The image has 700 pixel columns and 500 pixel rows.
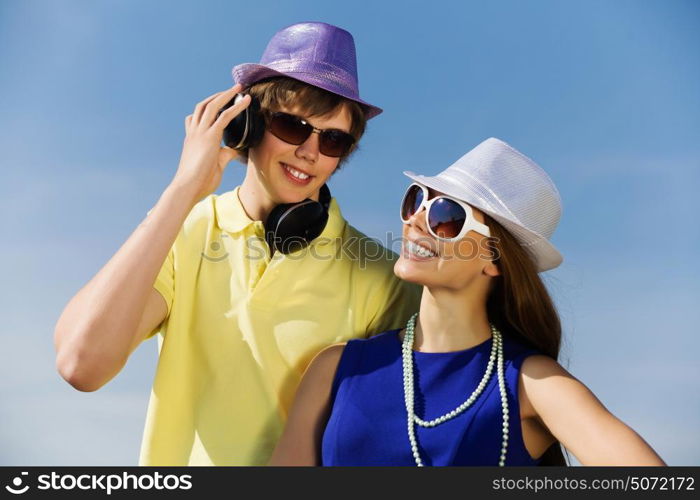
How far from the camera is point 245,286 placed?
5.10 metres

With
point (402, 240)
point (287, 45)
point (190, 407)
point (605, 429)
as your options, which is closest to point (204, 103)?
point (287, 45)

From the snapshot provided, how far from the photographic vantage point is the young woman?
4.45 metres

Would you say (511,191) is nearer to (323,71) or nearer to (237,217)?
(323,71)

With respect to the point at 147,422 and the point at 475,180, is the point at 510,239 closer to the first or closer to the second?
the point at 475,180

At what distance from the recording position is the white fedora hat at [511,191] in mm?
4688

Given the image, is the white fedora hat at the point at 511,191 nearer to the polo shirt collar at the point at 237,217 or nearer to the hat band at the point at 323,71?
the polo shirt collar at the point at 237,217

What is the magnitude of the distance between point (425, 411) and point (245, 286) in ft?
3.99

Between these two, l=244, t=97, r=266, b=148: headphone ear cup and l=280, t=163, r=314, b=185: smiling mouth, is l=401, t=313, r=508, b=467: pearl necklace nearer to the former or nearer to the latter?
l=280, t=163, r=314, b=185: smiling mouth

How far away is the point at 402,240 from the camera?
486 cm

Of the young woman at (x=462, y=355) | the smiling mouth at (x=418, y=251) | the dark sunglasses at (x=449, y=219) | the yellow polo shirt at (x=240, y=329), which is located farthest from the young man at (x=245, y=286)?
the dark sunglasses at (x=449, y=219)

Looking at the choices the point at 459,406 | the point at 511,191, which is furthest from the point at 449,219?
the point at 459,406

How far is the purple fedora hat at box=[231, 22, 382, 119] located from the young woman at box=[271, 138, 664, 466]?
90cm

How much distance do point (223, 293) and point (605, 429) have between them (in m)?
2.12

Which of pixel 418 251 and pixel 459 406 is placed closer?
pixel 459 406
